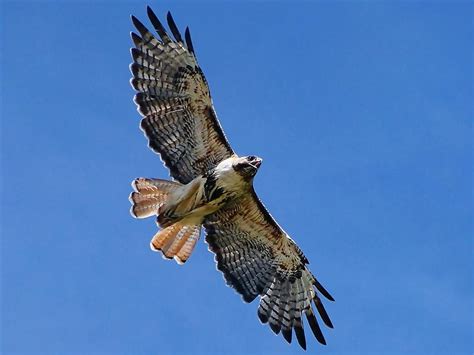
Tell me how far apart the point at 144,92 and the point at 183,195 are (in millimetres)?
1641

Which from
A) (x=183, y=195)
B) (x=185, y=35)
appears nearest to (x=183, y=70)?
(x=185, y=35)

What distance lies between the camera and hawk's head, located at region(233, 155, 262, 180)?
61.1 feet

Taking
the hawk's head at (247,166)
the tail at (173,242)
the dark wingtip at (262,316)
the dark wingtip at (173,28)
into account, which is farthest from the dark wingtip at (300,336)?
the dark wingtip at (173,28)

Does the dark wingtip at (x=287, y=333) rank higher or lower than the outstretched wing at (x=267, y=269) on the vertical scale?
lower

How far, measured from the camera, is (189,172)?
766 inches

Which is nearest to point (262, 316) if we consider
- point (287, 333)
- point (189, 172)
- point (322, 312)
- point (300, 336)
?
point (287, 333)

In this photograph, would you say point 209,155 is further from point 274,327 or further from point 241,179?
point 274,327

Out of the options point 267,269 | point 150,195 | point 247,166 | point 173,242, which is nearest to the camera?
point 247,166

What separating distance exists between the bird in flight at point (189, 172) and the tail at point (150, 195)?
0.05 feet

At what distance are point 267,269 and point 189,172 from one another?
209 cm

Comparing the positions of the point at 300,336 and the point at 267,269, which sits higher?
the point at 267,269

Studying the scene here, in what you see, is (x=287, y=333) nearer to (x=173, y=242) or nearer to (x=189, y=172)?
(x=173, y=242)

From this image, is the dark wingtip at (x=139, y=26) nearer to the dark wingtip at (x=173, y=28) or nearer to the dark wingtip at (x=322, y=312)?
the dark wingtip at (x=173, y=28)

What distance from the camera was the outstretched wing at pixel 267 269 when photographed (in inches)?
787
